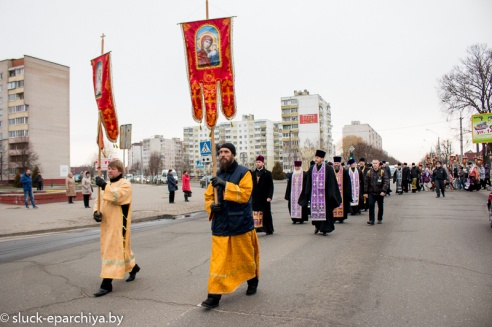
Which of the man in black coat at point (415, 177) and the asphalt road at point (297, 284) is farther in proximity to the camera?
the man in black coat at point (415, 177)

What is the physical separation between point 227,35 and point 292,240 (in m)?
4.78

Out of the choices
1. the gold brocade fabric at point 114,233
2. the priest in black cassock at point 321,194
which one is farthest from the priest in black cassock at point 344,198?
the gold brocade fabric at point 114,233

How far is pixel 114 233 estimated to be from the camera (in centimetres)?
544

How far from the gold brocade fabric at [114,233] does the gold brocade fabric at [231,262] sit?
1430 millimetres

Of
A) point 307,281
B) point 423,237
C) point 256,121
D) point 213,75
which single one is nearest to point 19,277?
point 307,281

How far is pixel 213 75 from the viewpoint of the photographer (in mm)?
8570

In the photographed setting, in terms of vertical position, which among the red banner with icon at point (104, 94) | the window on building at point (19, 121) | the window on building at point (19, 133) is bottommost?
the red banner with icon at point (104, 94)

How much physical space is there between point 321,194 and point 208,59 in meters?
4.28

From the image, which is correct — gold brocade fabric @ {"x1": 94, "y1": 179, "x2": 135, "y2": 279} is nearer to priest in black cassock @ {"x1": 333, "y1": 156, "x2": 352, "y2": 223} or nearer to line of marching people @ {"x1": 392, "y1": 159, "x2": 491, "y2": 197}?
priest in black cassock @ {"x1": 333, "y1": 156, "x2": 352, "y2": 223}

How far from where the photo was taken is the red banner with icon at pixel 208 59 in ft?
27.5

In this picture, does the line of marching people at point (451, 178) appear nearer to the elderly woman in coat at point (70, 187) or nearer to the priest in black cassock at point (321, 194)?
the priest in black cassock at point (321, 194)

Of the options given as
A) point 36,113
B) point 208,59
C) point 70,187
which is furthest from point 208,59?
point 36,113

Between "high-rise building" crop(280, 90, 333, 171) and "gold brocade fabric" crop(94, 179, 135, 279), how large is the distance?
100575 mm

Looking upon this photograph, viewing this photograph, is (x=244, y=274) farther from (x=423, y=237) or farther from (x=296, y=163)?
(x=296, y=163)
